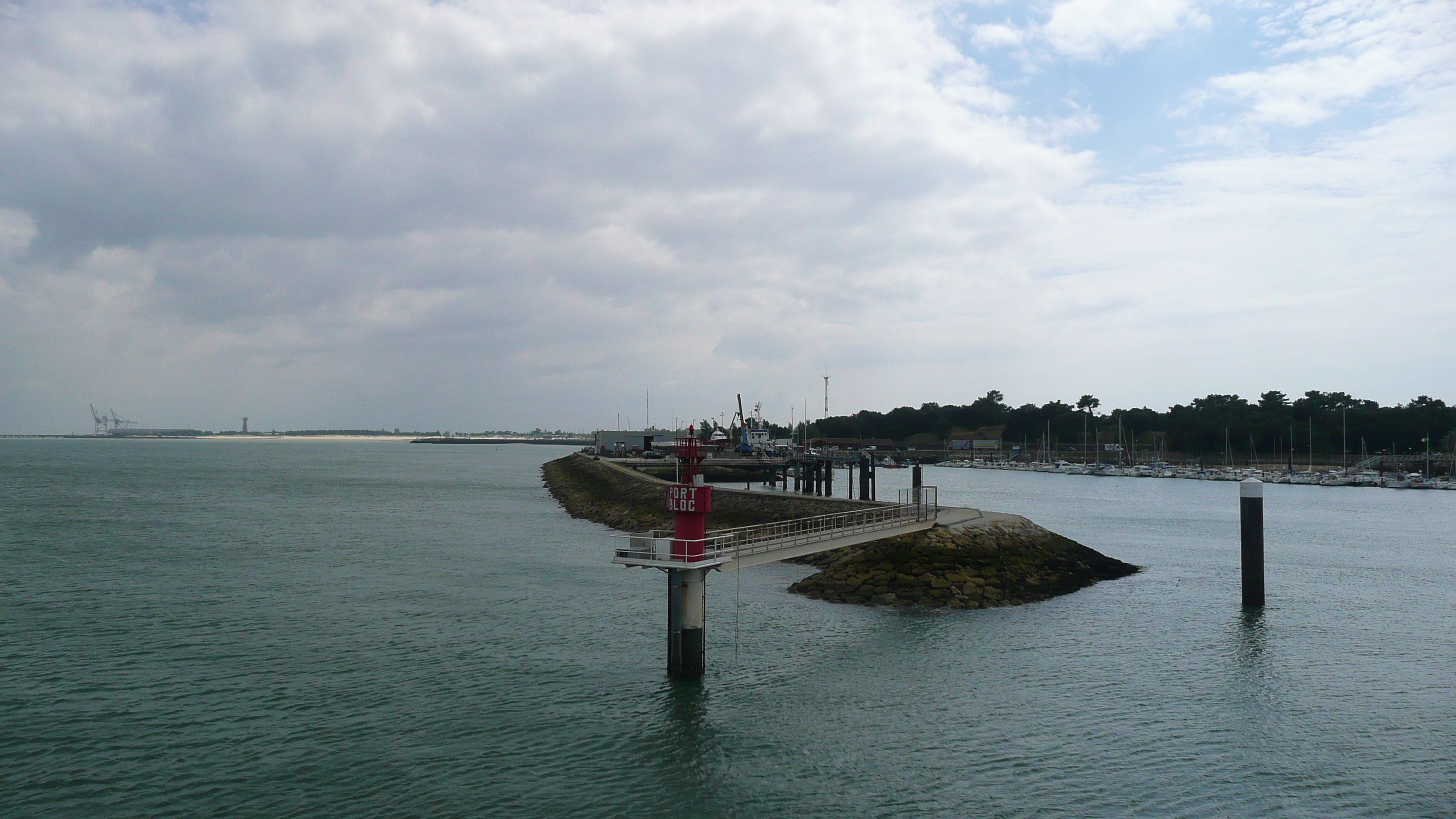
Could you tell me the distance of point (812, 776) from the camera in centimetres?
1587

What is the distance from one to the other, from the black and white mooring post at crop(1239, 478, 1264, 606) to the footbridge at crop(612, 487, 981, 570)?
36.0ft

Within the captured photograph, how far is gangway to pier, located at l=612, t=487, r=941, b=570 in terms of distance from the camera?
70.0 ft

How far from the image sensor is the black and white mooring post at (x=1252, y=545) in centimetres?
3119

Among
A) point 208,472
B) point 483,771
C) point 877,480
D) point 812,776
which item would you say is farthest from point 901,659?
point 208,472

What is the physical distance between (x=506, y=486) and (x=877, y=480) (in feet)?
190

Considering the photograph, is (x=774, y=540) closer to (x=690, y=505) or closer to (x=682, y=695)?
(x=690, y=505)

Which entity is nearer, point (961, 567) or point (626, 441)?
point (961, 567)

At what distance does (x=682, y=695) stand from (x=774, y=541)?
7.86 meters

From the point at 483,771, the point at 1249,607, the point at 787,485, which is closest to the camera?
the point at 483,771

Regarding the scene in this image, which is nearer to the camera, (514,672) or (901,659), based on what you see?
(514,672)

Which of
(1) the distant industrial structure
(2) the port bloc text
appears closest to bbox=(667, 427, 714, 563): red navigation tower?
(2) the port bloc text

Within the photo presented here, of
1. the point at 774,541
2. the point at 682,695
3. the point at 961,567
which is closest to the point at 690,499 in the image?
the point at 682,695

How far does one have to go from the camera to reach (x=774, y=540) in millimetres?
27094

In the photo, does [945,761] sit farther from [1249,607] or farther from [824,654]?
[1249,607]
